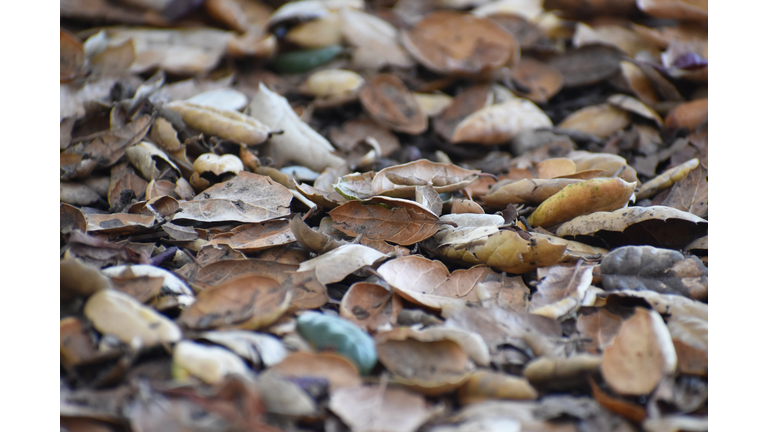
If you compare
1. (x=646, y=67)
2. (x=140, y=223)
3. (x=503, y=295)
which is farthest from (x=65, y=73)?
(x=646, y=67)

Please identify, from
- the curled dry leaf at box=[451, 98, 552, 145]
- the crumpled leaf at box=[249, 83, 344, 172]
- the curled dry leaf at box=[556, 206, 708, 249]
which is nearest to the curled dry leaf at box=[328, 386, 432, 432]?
the curled dry leaf at box=[556, 206, 708, 249]


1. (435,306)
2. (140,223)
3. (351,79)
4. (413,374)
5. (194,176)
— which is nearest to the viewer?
(413,374)

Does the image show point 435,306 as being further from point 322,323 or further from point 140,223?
point 140,223

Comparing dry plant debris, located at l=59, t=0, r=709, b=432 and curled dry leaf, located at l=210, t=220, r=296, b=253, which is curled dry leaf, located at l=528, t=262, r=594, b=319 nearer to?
dry plant debris, located at l=59, t=0, r=709, b=432

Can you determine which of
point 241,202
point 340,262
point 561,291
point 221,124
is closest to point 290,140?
point 221,124

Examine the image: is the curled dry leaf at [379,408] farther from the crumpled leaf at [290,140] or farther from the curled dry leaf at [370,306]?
the crumpled leaf at [290,140]

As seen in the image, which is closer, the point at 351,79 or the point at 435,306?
the point at 435,306

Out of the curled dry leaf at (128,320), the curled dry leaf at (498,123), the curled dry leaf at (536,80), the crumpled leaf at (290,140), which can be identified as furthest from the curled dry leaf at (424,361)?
the curled dry leaf at (536,80)
